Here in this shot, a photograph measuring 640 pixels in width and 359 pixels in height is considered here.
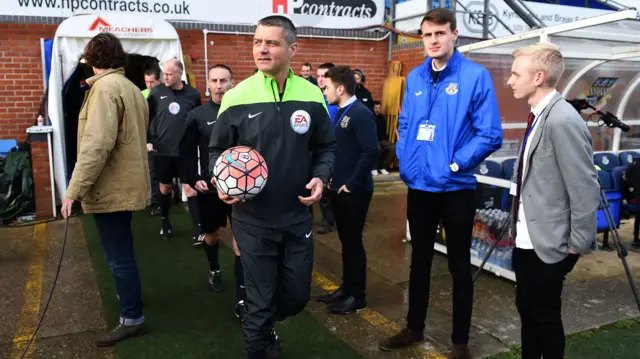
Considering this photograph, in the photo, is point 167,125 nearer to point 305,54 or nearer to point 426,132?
point 426,132

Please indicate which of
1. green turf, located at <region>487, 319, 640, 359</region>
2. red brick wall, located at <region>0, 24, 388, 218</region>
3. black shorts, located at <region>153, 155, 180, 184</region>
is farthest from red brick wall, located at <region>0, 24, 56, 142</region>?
green turf, located at <region>487, 319, 640, 359</region>

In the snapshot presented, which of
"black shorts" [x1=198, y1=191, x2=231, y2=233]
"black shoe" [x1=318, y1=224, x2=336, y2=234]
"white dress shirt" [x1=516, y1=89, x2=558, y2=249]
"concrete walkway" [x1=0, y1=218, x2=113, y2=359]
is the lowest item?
"concrete walkway" [x1=0, y1=218, x2=113, y2=359]

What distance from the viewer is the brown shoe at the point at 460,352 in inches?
136

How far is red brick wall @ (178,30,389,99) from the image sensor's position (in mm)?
9523

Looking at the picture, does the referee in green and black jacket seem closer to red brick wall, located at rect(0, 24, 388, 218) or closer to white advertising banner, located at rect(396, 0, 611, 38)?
red brick wall, located at rect(0, 24, 388, 218)

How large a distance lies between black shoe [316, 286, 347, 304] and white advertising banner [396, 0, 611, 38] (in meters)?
7.23

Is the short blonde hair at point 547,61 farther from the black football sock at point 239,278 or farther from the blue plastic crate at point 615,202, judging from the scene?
the blue plastic crate at point 615,202

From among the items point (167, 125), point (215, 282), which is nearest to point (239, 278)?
point (215, 282)

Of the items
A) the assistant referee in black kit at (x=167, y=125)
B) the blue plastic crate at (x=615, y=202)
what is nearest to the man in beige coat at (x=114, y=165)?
the assistant referee in black kit at (x=167, y=125)

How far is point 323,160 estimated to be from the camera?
10.2ft

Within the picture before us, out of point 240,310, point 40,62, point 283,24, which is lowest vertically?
point 240,310

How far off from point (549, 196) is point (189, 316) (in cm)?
292

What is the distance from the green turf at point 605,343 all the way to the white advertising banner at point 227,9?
782cm

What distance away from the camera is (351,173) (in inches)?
168
